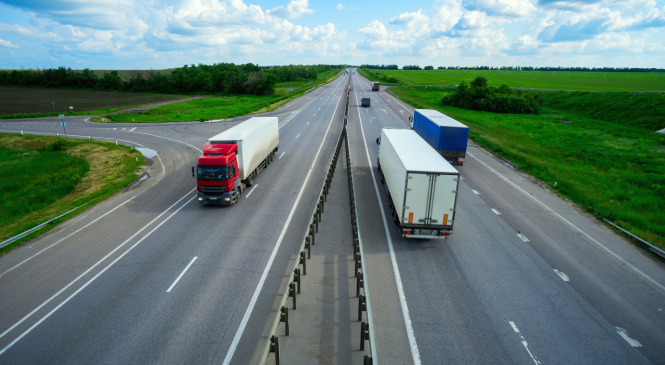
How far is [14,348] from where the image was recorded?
8.88 m

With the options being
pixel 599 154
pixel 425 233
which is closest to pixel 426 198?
pixel 425 233

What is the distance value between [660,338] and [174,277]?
48.3 ft

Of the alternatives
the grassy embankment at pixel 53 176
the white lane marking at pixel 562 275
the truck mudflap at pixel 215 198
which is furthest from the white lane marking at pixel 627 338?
the grassy embankment at pixel 53 176

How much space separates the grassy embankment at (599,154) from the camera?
61.1 ft

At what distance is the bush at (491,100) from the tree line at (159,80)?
169 ft

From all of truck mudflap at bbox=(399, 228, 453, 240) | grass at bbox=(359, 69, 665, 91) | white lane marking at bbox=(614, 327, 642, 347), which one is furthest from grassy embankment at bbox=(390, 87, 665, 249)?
grass at bbox=(359, 69, 665, 91)

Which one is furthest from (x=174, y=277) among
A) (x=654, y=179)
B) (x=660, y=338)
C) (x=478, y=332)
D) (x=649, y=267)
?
(x=654, y=179)

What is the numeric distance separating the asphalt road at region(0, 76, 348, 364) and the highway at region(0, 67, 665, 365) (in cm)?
5

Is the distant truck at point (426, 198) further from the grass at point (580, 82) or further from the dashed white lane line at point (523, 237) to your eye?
the grass at point (580, 82)

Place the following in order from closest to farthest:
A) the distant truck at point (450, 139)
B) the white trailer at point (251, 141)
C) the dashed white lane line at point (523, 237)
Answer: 1. the dashed white lane line at point (523, 237)
2. the white trailer at point (251, 141)
3. the distant truck at point (450, 139)

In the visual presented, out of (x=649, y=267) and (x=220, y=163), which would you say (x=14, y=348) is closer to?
(x=220, y=163)

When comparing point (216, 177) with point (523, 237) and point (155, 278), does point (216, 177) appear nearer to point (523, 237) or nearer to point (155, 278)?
point (155, 278)

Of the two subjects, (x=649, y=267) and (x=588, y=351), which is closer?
(x=588, y=351)

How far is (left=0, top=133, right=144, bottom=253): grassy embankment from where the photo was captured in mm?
18953
